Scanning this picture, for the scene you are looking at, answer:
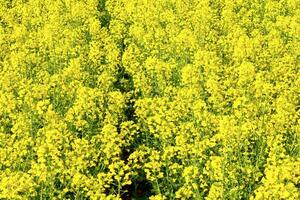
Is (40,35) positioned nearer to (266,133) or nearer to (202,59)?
(202,59)

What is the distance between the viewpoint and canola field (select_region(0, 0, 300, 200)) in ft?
17.0

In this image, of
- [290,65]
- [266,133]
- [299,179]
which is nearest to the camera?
[299,179]

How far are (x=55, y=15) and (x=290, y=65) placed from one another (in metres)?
4.34

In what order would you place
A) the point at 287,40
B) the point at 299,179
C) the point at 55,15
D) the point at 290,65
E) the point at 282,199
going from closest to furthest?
1. the point at 282,199
2. the point at 299,179
3. the point at 290,65
4. the point at 287,40
5. the point at 55,15

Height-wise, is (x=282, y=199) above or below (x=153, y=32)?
below

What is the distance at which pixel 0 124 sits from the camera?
20.9 ft

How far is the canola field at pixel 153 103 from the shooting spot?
5.17 meters

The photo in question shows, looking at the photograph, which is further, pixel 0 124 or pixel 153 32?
pixel 153 32

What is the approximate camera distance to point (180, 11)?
9.58 metres

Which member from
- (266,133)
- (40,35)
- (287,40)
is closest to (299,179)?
(266,133)

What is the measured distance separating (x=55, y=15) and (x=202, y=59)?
11.0ft

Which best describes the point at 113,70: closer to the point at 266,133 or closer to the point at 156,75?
the point at 156,75

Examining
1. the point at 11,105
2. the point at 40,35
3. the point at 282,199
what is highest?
the point at 40,35

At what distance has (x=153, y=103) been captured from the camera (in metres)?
6.21
